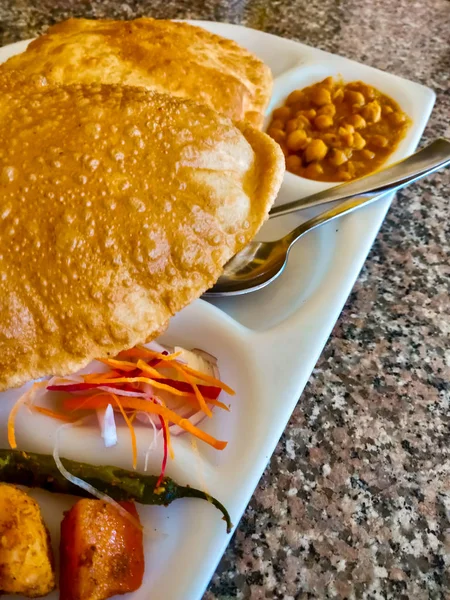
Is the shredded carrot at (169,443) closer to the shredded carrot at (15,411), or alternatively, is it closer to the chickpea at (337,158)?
the shredded carrot at (15,411)

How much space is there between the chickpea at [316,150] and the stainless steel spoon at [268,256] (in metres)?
0.27

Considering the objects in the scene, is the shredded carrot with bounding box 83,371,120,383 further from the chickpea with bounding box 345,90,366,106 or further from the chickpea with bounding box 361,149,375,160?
the chickpea with bounding box 345,90,366,106

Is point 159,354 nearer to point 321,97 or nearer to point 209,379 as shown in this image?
point 209,379

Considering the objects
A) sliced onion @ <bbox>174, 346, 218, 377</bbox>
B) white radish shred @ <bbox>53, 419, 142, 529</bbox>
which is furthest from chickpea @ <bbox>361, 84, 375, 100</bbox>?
white radish shred @ <bbox>53, 419, 142, 529</bbox>

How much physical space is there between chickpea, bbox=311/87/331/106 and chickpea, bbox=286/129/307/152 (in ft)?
0.71

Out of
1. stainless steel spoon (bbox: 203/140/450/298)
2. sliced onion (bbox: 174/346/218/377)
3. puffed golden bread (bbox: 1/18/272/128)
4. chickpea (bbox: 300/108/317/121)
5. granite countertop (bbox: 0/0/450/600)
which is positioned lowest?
granite countertop (bbox: 0/0/450/600)

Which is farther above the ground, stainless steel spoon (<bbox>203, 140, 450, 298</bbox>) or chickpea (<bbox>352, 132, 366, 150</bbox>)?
chickpea (<bbox>352, 132, 366, 150</bbox>)

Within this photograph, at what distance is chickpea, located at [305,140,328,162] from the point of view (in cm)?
190

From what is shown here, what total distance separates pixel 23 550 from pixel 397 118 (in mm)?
1913

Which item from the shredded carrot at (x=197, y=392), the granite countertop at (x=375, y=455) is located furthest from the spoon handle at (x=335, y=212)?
the shredded carrot at (x=197, y=392)

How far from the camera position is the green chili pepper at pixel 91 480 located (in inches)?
42.0

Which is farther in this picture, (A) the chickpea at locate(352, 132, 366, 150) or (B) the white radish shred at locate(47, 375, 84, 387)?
(A) the chickpea at locate(352, 132, 366, 150)

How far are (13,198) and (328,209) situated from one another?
3.30 ft

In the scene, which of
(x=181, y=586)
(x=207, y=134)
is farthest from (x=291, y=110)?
(x=181, y=586)
